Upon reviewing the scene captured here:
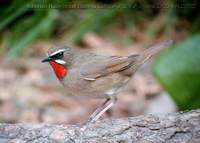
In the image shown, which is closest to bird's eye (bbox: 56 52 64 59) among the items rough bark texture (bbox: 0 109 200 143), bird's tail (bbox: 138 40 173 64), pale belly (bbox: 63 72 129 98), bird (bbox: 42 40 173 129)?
bird (bbox: 42 40 173 129)

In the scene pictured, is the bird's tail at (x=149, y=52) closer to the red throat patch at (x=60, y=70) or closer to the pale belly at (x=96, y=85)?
the pale belly at (x=96, y=85)

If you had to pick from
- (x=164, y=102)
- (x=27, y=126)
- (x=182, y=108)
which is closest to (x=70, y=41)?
(x=164, y=102)

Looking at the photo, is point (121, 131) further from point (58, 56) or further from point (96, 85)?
point (58, 56)

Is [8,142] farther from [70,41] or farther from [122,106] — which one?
[70,41]

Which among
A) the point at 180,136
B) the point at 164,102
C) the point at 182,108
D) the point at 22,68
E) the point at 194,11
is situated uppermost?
the point at 194,11

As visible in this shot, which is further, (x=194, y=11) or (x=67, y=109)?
(x=194, y=11)

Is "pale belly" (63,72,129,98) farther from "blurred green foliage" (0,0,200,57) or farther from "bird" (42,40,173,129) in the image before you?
"blurred green foliage" (0,0,200,57)

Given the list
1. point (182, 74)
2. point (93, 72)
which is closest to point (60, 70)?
point (93, 72)
